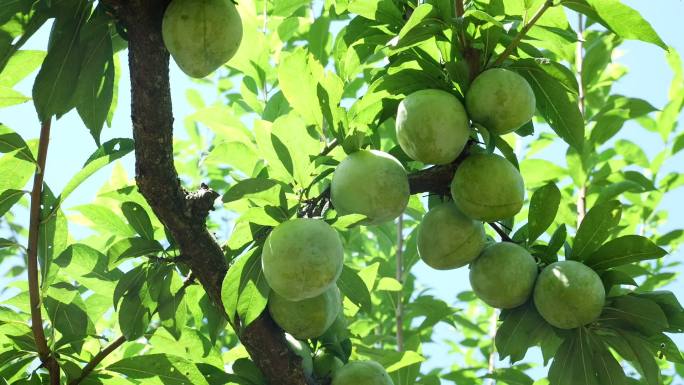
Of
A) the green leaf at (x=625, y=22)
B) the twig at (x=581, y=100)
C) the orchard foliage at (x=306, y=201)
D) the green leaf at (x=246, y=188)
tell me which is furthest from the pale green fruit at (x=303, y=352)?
the twig at (x=581, y=100)

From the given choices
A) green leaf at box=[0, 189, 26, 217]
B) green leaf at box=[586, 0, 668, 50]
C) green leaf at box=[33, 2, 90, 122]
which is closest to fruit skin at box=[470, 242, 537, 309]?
green leaf at box=[586, 0, 668, 50]

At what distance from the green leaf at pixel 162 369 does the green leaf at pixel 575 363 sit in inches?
32.6

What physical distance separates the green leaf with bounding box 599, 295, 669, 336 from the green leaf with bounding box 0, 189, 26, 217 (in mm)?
1402

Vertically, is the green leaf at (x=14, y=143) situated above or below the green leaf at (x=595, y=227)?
above

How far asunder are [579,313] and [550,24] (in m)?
0.64

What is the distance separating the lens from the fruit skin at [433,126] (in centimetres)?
155

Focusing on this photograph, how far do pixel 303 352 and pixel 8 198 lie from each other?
78 cm

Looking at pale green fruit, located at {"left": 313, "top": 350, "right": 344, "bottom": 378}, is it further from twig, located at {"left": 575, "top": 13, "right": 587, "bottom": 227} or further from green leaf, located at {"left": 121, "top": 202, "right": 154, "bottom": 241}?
twig, located at {"left": 575, "top": 13, "right": 587, "bottom": 227}

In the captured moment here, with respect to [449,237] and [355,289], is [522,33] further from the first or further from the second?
[355,289]

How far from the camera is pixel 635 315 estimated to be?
70.5 inches

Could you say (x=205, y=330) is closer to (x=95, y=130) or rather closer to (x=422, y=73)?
(x=95, y=130)

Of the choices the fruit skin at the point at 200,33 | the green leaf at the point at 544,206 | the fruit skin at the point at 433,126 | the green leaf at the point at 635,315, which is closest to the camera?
the fruit skin at the point at 200,33

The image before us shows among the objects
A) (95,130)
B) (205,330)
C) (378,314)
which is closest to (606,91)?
(378,314)

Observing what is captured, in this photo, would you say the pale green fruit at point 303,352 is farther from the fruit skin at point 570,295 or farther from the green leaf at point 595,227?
the green leaf at point 595,227
